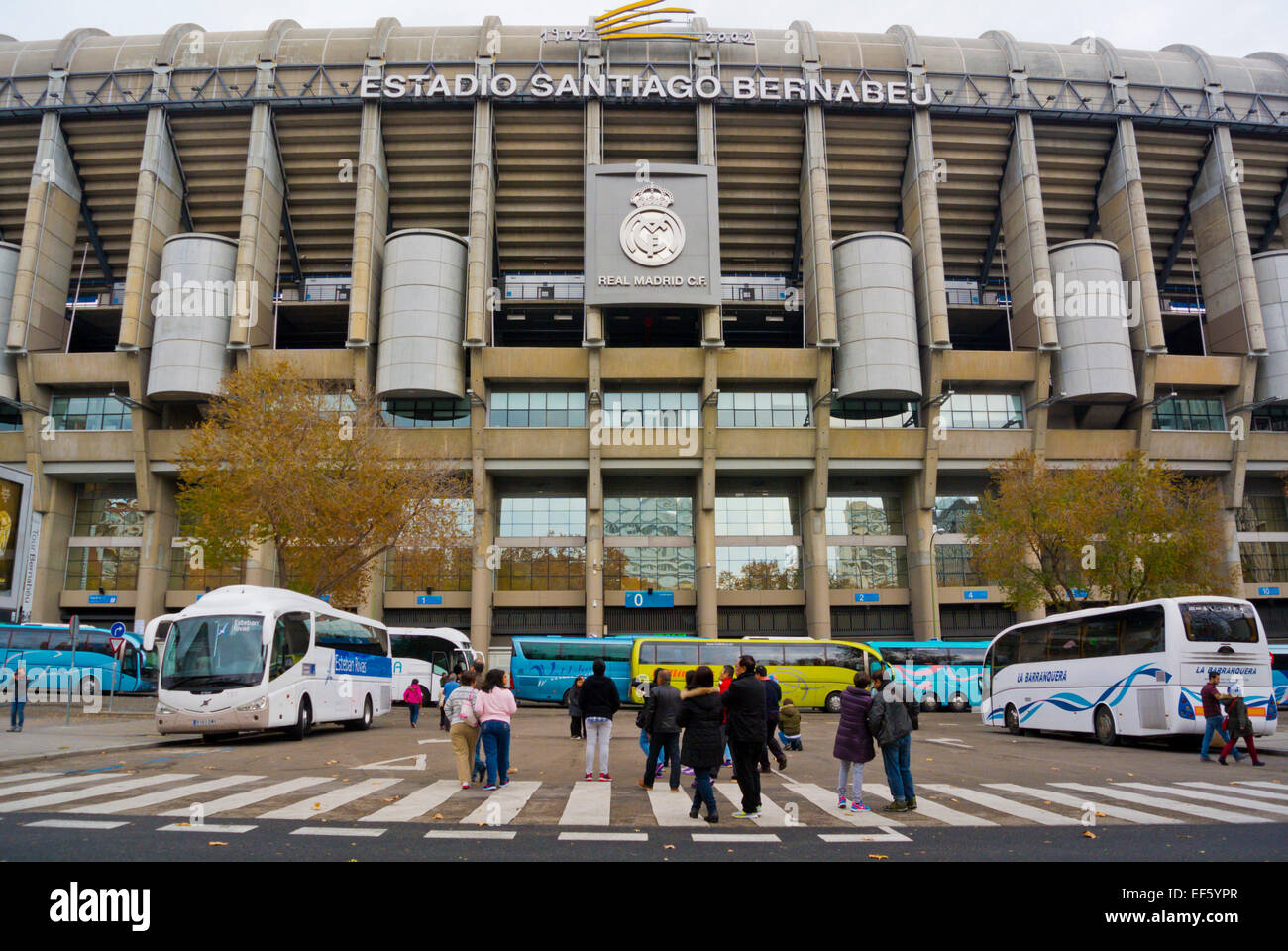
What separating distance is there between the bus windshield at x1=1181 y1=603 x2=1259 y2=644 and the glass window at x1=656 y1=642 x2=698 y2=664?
706 inches

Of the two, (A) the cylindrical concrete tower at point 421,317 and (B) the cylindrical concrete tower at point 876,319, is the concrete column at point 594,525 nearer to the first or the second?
(A) the cylindrical concrete tower at point 421,317

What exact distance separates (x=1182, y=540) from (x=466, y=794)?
32.5 m

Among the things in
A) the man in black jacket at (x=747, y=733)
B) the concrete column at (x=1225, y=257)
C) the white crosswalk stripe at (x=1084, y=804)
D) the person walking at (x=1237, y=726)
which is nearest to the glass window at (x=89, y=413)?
the man in black jacket at (x=747, y=733)

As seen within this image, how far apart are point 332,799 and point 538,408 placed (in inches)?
1474

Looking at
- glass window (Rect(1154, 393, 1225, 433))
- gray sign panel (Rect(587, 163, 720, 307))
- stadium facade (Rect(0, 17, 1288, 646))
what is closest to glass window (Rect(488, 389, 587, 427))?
stadium facade (Rect(0, 17, 1288, 646))

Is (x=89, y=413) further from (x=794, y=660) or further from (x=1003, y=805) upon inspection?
(x=1003, y=805)

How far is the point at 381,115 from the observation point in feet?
151

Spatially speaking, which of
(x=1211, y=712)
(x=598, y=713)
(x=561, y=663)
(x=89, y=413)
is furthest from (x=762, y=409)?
(x=89, y=413)

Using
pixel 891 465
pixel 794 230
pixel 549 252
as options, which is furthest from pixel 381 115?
pixel 891 465

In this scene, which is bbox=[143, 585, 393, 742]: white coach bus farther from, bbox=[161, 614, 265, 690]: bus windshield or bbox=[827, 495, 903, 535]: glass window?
bbox=[827, 495, 903, 535]: glass window

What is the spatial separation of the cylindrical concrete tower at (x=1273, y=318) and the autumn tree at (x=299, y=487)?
46.2 m

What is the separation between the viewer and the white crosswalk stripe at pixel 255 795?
9273 millimetres

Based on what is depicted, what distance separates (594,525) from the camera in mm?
44969
